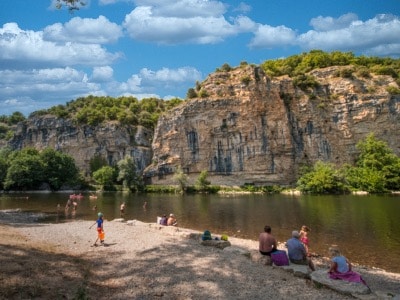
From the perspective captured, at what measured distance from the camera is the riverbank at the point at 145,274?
1006cm

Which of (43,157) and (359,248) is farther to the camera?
(43,157)

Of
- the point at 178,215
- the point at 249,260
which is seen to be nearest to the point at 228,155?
the point at 178,215

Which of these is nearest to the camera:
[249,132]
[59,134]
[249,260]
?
[249,260]

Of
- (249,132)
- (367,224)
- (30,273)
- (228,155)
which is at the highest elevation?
(249,132)

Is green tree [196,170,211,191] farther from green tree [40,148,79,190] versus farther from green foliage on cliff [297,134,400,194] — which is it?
green tree [40,148,79,190]

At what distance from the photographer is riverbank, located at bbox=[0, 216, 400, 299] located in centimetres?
1006

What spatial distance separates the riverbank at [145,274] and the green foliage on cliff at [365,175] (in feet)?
180

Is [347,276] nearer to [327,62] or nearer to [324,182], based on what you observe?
[324,182]

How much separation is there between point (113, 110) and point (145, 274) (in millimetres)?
103196

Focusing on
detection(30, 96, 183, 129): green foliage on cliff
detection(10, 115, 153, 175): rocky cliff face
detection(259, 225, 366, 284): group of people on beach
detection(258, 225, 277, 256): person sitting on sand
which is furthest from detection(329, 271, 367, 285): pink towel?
detection(30, 96, 183, 129): green foliage on cliff

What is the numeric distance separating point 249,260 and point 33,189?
261ft

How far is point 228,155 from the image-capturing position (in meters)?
88.4

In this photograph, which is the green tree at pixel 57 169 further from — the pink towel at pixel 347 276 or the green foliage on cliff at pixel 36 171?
the pink towel at pixel 347 276

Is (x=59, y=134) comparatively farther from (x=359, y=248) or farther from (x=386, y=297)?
(x=386, y=297)
